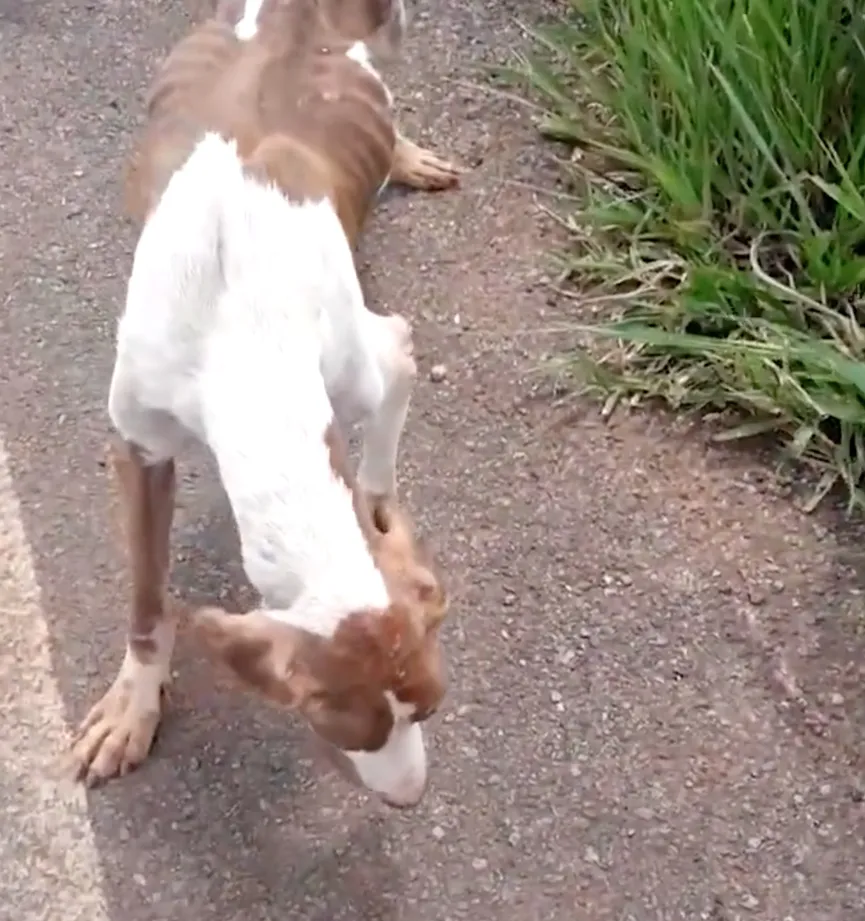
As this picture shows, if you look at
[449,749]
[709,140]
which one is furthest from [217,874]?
[709,140]

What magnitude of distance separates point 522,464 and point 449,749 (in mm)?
485

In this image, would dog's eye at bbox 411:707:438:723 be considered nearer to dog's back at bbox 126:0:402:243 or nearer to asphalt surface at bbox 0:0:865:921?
asphalt surface at bbox 0:0:865:921

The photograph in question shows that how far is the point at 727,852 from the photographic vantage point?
205cm

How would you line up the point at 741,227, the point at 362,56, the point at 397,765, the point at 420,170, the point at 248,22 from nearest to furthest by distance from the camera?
the point at 397,765
the point at 248,22
the point at 362,56
the point at 741,227
the point at 420,170

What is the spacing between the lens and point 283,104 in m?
1.92

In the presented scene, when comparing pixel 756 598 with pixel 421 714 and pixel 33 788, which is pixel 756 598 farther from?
pixel 33 788

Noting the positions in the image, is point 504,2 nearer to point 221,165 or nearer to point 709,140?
point 709,140

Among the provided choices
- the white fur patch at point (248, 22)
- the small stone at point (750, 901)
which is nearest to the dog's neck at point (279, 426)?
the white fur patch at point (248, 22)

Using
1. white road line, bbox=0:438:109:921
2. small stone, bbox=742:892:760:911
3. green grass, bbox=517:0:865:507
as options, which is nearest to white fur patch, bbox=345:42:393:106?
green grass, bbox=517:0:865:507

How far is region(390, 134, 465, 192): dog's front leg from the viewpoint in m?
2.66

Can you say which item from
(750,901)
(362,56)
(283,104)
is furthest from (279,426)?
(750,901)

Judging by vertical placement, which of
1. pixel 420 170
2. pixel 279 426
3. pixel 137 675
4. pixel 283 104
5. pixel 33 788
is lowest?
pixel 33 788

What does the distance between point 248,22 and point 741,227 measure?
0.91m

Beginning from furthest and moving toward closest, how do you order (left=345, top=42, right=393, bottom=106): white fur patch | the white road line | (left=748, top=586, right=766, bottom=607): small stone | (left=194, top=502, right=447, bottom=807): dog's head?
(left=748, top=586, right=766, bottom=607): small stone, (left=345, top=42, right=393, bottom=106): white fur patch, the white road line, (left=194, top=502, right=447, bottom=807): dog's head
